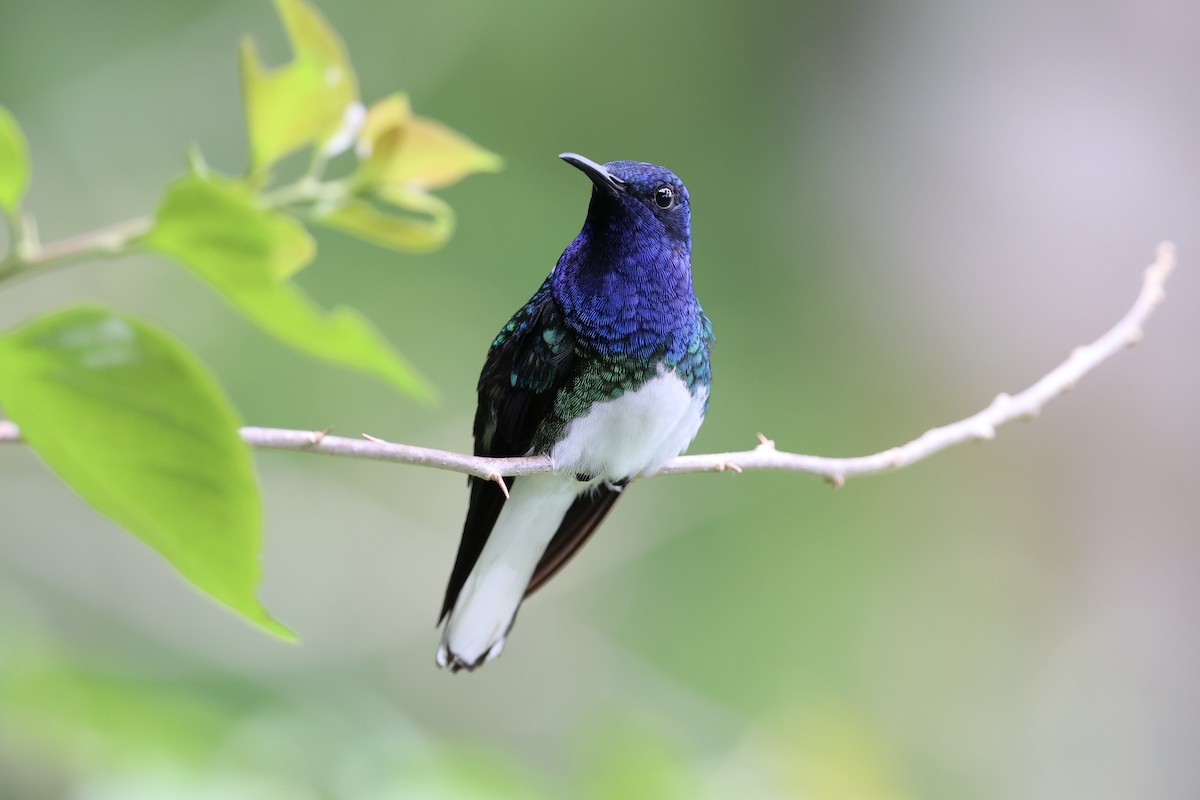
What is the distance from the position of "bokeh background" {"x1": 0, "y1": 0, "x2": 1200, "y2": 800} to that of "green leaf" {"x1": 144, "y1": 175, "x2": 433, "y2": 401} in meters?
2.20

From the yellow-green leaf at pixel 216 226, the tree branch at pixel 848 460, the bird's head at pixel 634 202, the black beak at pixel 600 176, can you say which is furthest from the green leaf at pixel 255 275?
the bird's head at pixel 634 202

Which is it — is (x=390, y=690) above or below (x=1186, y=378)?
below

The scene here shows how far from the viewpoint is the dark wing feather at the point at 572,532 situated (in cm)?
159

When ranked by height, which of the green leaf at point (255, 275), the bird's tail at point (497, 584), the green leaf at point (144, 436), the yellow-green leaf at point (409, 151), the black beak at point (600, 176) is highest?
the black beak at point (600, 176)

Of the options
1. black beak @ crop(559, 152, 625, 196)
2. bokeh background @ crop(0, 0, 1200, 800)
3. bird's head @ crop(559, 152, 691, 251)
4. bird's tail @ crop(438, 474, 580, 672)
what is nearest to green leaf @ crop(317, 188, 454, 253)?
black beak @ crop(559, 152, 625, 196)

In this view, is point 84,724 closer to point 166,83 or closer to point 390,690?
point 390,690

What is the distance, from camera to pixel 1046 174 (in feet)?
11.7

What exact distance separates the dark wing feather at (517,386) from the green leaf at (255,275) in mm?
1011

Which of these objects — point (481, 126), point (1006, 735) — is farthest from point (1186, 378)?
point (481, 126)

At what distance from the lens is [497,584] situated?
1.60 meters

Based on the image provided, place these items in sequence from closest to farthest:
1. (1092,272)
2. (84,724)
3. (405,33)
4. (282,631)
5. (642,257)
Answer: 1. (282,631)
2. (84,724)
3. (642,257)
4. (405,33)
5. (1092,272)

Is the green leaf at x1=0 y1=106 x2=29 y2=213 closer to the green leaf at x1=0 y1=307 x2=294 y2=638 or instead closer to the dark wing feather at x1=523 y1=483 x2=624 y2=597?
the green leaf at x1=0 y1=307 x2=294 y2=638

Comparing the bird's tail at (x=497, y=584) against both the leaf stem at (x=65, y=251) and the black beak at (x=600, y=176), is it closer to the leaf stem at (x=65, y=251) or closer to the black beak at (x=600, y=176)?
the black beak at (x=600, y=176)

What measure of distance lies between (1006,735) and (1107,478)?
86 centimetres
